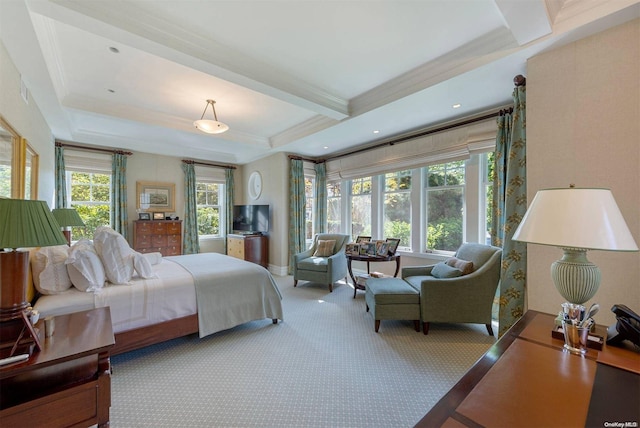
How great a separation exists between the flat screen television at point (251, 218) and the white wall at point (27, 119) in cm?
315

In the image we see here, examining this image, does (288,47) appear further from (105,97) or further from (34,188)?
(34,188)

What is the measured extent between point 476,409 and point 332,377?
4.98 ft

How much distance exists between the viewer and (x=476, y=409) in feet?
2.59

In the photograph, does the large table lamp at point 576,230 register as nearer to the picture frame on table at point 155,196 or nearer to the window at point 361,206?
the window at point 361,206

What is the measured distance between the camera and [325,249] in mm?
4723

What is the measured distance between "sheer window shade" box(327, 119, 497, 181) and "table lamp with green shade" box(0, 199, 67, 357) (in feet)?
13.4

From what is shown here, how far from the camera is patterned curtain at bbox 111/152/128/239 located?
5020mm

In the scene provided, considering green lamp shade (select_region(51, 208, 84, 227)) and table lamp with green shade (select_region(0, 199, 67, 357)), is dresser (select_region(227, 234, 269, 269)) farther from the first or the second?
table lamp with green shade (select_region(0, 199, 67, 357))

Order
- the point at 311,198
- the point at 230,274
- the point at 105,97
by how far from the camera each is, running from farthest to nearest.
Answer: the point at 311,198
the point at 105,97
the point at 230,274

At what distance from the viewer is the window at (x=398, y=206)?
15.4ft

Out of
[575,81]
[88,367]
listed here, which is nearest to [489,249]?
[575,81]

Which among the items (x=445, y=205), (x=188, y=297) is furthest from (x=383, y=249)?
(x=188, y=297)

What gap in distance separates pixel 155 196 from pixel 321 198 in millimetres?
3568

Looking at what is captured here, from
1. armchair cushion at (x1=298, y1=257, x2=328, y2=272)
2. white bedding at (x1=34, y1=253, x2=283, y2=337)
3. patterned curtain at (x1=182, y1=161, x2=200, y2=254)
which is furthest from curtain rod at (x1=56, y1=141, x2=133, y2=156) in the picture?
armchair cushion at (x1=298, y1=257, x2=328, y2=272)
